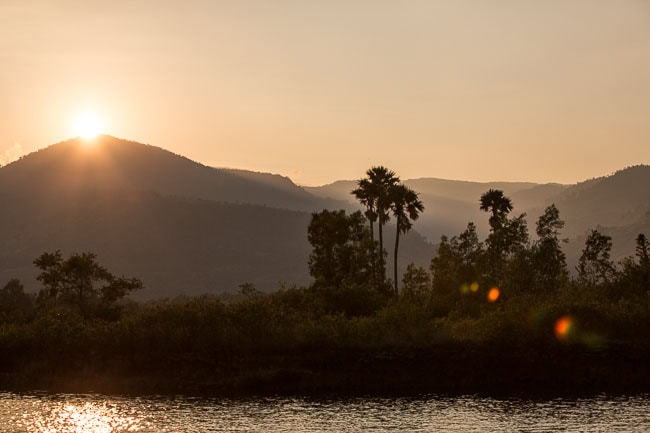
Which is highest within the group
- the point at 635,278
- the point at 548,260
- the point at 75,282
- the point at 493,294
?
the point at 548,260

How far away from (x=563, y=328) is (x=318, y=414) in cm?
2585

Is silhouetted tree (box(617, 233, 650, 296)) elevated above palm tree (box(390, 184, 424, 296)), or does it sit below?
below

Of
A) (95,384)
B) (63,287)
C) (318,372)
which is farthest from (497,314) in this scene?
(63,287)

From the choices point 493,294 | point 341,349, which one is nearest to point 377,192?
point 493,294

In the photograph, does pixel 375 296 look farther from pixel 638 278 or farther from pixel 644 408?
pixel 644 408

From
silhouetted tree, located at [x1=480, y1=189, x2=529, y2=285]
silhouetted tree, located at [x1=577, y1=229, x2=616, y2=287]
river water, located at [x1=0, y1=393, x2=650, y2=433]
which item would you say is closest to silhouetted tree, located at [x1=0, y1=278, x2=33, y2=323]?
river water, located at [x1=0, y1=393, x2=650, y2=433]

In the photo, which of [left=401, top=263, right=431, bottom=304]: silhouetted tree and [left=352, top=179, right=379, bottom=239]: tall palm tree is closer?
[left=401, top=263, right=431, bottom=304]: silhouetted tree

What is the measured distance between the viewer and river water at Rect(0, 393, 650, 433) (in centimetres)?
5028

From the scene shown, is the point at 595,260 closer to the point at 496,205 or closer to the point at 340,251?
the point at 496,205

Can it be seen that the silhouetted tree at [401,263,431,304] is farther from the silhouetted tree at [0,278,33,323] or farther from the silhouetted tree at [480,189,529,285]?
the silhouetted tree at [0,278,33,323]

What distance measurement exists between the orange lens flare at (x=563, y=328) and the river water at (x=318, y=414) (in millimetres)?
12052

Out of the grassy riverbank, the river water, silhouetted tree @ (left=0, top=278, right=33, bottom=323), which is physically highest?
silhouetted tree @ (left=0, top=278, right=33, bottom=323)

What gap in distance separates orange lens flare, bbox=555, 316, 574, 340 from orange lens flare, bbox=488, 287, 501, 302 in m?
22.9

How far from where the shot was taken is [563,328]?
70.4m
